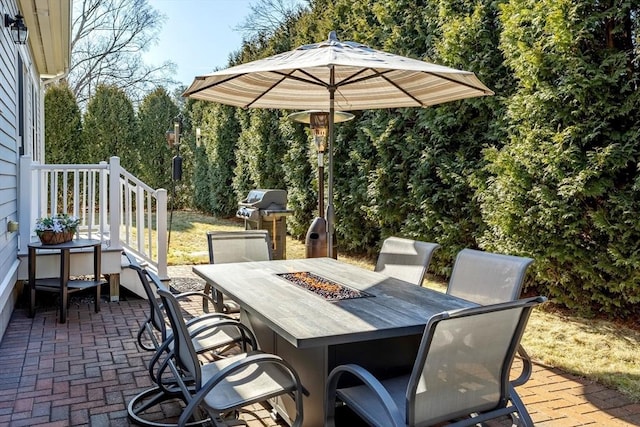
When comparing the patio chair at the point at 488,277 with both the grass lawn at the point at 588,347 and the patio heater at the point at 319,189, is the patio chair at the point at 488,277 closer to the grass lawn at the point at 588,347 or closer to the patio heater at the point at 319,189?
the grass lawn at the point at 588,347

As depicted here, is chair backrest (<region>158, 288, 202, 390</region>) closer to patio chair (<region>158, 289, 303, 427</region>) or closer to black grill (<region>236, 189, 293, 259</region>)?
patio chair (<region>158, 289, 303, 427</region>)

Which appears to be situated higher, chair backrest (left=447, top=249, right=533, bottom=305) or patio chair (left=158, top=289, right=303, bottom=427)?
chair backrest (left=447, top=249, right=533, bottom=305)

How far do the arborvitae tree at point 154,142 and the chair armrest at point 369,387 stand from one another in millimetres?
13242

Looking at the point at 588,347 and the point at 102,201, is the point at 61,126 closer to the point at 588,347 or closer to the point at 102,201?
the point at 102,201

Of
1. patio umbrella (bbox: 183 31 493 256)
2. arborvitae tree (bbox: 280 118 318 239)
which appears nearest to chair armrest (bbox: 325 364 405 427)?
patio umbrella (bbox: 183 31 493 256)

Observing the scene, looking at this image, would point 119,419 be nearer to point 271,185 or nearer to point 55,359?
point 55,359

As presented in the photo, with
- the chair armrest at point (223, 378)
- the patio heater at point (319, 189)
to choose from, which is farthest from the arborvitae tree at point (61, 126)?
the chair armrest at point (223, 378)

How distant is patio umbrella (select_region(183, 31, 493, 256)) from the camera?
130 inches

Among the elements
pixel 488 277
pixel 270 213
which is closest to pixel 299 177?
pixel 270 213

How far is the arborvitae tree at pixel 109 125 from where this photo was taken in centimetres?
1354

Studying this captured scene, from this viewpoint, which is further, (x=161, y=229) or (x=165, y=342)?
(x=161, y=229)

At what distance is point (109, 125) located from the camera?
13680 mm

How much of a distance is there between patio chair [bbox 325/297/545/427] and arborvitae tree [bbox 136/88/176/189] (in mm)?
13365

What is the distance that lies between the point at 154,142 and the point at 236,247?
1128 centimetres
